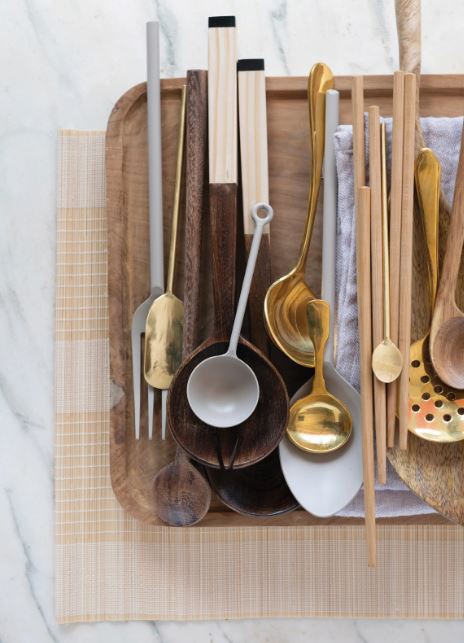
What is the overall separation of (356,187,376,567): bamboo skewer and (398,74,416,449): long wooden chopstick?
23 millimetres

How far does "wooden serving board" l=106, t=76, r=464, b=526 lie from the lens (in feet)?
2.01

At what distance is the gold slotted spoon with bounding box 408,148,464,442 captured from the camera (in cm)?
56

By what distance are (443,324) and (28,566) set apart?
0.43 metres

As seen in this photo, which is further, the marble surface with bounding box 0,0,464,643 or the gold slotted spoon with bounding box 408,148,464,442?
the marble surface with bounding box 0,0,464,643

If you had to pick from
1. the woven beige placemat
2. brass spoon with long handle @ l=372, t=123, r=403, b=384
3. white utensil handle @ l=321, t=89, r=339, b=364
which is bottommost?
the woven beige placemat

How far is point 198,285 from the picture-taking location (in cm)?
60

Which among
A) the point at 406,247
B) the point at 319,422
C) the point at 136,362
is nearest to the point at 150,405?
the point at 136,362

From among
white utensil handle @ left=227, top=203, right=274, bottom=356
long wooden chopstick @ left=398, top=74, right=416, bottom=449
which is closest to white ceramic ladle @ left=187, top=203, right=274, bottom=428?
white utensil handle @ left=227, top=203, right=274, bottom=356

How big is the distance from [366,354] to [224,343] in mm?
111

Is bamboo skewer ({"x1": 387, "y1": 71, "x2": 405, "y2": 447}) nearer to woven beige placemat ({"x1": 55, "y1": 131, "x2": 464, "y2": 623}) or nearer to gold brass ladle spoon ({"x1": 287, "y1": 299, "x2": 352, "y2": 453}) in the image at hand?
gold brass ladle spoon ({"x1": 287, "y1": 299, "x2": 352, "y2": 453})

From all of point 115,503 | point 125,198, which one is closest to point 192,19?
point 125,198

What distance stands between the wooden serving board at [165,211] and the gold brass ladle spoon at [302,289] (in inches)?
0.9

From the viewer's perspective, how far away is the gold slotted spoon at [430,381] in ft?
1.84

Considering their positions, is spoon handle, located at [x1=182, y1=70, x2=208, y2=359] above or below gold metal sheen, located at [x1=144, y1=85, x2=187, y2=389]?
above
